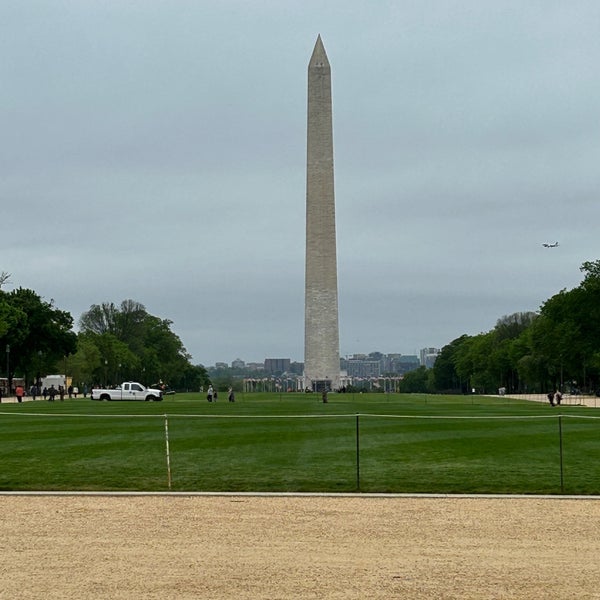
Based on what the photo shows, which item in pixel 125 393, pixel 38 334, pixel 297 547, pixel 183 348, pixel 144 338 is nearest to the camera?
pixel 297 547

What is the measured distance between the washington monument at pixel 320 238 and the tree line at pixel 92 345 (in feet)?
91.4

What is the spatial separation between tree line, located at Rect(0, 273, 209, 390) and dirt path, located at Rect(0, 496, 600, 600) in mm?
72569

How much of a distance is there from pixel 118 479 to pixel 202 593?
922cm

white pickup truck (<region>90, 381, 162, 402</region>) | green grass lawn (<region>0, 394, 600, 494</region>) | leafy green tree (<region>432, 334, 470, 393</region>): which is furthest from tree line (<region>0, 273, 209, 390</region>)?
green grass lawn (<region>0, 394, 600, 494</region>)

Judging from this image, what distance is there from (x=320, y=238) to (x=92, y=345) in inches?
1923

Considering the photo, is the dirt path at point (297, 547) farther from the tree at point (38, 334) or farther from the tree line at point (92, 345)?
the tree at point (38, 334)

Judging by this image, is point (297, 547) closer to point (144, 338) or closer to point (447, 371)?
point (144, 338)

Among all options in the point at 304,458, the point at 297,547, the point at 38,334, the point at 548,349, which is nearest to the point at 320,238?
the point at 548,349

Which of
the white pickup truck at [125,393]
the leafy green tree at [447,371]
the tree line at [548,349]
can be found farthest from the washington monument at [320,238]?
the leafy green tree at [447,371]

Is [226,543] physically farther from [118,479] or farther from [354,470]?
[354,470]

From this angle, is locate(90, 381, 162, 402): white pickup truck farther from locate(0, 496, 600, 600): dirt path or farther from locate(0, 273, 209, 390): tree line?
locate(0, 496, 600, 600): dirt path

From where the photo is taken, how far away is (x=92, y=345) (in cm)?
12644

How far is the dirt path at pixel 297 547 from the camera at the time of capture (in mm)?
9117

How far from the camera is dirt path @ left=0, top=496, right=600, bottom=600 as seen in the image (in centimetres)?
912
